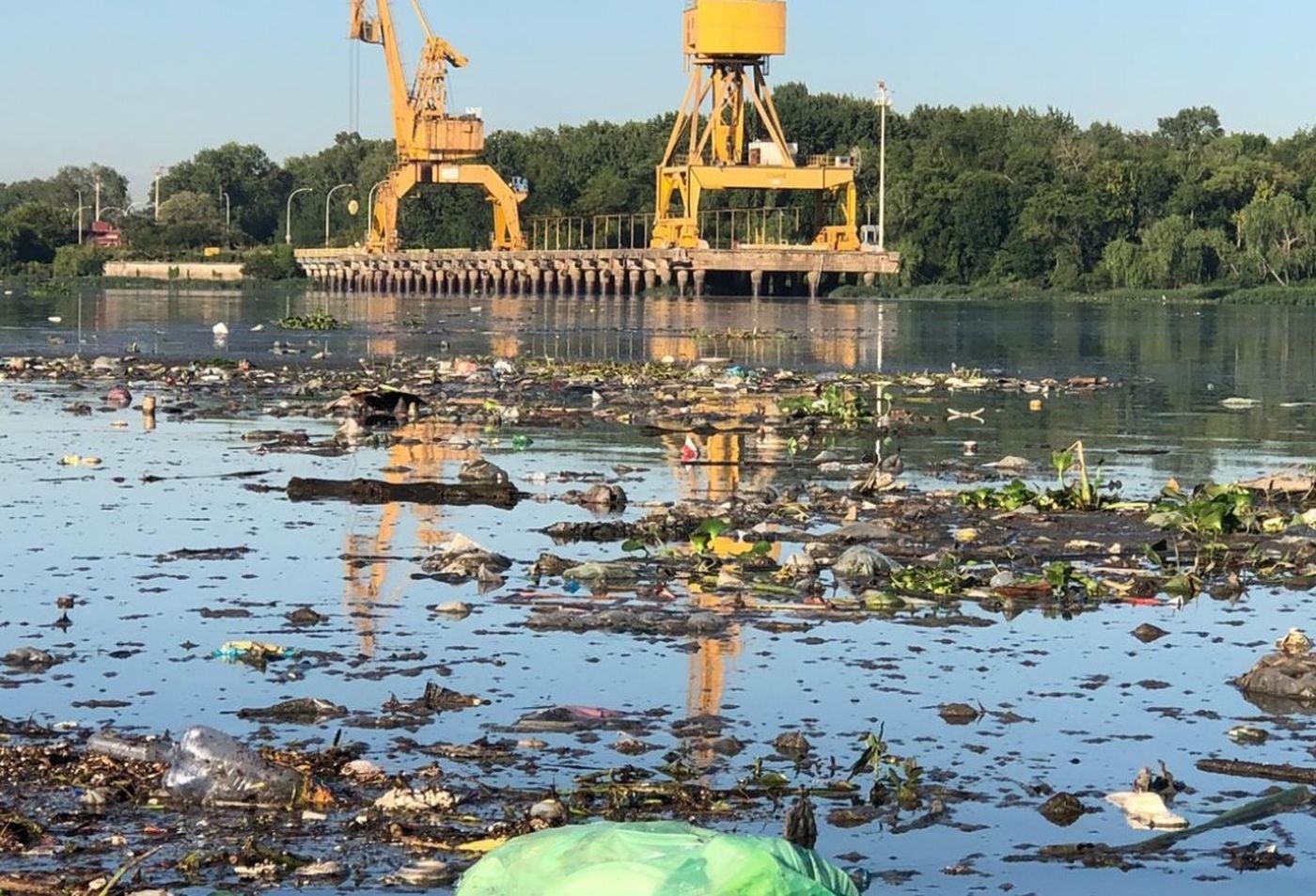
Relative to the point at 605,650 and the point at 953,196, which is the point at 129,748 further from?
the point at 953,196

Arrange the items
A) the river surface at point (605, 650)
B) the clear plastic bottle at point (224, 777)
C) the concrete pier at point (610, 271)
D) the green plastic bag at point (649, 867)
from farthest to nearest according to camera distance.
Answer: the concrete pier at point (610, 271) < the river surface at point (605, 650) < the clear plastic bottle at point (224, 777) < the green plastic bag at point (649, 867)

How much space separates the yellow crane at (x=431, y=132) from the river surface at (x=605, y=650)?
70429mm

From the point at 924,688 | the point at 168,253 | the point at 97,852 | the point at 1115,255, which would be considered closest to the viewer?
the point at 97,852

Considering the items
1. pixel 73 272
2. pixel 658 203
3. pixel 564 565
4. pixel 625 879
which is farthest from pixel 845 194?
pixel 625 879

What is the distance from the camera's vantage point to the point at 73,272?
104m

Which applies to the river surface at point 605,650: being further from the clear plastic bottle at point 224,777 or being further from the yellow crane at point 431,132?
the yellow crane at point 431,132

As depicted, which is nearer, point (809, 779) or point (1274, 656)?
→ point (809, 779)

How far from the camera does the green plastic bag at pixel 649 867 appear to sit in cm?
369

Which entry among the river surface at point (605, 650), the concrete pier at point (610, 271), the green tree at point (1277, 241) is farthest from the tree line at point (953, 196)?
the river surface at point (605, 650)

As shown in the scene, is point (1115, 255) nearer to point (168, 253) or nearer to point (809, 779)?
point (168, 253)

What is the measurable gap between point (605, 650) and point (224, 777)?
227cm

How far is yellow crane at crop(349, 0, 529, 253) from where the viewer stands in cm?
8594

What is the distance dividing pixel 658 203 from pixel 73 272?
35.6 metres

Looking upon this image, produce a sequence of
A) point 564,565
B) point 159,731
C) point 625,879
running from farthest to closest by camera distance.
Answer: point 564,565 → point 159,731 → point 625,879
